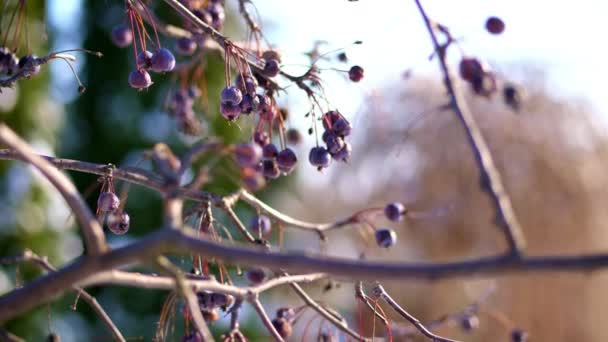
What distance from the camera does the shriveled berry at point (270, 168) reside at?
1.22 meters

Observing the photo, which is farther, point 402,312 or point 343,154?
point 343,154

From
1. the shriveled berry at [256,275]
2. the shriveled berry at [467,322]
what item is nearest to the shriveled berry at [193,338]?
the shriveled berry at [256,275]

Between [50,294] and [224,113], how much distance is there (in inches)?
22.2

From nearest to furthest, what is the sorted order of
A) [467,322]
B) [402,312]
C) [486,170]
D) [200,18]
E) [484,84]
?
[486,170]
[484,84]
[402,312]
[200,18]
[467,322]

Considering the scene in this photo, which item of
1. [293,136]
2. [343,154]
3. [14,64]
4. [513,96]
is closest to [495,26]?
[513,96]

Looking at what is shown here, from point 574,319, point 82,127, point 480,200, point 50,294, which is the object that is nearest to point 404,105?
point 480,200

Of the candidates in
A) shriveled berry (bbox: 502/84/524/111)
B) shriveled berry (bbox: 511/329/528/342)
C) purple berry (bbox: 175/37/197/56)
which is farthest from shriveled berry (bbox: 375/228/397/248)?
purple berry (bbox: 175/37/197/56)

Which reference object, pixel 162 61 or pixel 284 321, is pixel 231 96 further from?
pixel 284 321

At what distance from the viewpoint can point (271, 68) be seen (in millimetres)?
1186

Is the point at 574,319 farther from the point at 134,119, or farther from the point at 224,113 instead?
the point at 224,113

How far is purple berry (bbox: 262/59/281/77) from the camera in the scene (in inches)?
46.7

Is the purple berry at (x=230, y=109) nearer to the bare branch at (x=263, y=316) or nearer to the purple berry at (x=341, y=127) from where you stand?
the purple berry at (x=341, y=127)

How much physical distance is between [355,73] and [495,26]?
27 centimetres

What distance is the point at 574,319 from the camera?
4508 mm
